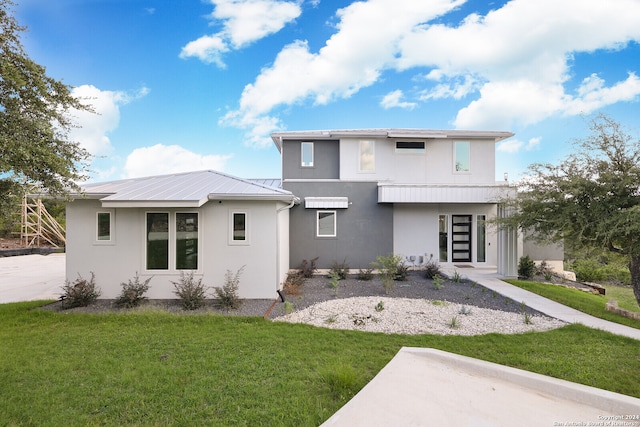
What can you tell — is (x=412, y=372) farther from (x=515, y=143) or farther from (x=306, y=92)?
(x=306, y=92)

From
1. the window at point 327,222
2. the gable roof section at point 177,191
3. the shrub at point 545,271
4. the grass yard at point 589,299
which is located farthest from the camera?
the window at point 327,222

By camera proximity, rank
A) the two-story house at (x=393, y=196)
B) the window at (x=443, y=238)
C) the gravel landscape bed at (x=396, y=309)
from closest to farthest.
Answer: the gravel landscape bed at (x=396, y=309) < the two-story house at (x=393, y=196) < the window at (x=443, y=238)

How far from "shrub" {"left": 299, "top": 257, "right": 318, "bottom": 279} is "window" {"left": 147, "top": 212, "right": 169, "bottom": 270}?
5084 mm

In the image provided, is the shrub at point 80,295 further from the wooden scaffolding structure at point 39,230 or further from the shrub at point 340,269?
the wooden scaffolding structure at point 39,230

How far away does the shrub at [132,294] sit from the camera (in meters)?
7.79

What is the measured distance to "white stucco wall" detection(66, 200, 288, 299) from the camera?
8570 millimetres

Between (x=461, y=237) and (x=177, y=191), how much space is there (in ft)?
41.3

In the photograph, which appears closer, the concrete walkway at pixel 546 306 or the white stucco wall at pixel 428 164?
the concrete walkway at pixel 546 306

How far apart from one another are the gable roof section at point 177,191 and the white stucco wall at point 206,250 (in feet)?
1.55

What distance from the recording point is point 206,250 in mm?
8578

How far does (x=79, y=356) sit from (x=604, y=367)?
340 inches

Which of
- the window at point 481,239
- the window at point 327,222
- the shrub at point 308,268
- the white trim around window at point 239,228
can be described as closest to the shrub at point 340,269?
the shrub at point 308,268

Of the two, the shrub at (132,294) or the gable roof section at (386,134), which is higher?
the gable roof section at (386,134)

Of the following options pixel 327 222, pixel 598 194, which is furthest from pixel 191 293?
pixel 598 194
